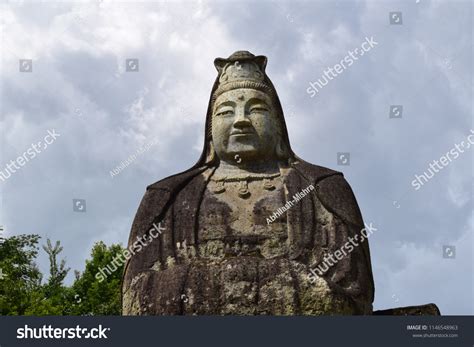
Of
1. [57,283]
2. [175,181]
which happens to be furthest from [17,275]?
[175,181]

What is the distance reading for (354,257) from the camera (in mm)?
11062

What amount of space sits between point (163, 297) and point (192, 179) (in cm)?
234

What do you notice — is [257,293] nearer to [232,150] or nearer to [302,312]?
[302,312]


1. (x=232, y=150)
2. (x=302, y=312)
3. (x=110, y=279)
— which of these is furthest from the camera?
(x=110, y=279)

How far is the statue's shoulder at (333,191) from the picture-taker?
11.5m

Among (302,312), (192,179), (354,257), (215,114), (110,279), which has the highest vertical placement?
(110,279)

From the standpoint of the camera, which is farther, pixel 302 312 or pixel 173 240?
pixel 173 240

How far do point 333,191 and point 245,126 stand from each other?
4.81 ft

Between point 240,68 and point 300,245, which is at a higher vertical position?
point 240,68

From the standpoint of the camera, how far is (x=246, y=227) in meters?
11.3

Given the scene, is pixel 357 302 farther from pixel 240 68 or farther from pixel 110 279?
pixel 110 279

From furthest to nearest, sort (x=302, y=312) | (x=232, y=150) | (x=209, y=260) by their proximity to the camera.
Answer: (x=232, y=150)
(x=209, y=260)
(x=302, y=312)

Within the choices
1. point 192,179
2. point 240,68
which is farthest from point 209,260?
point 240,68

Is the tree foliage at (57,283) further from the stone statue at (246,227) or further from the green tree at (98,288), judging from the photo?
the stone statue at (246,227)
